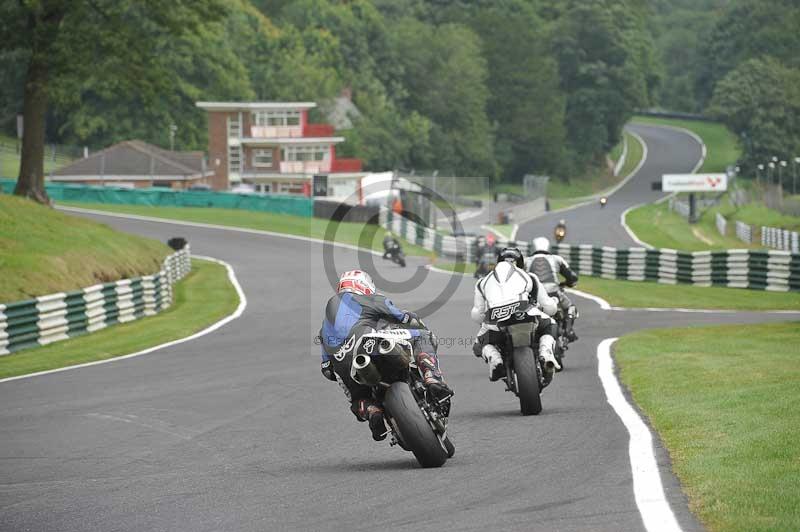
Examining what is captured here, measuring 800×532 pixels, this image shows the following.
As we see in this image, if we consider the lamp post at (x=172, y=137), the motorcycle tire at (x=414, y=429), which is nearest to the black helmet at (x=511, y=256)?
the motorcycle tire at (x=414, y=429)

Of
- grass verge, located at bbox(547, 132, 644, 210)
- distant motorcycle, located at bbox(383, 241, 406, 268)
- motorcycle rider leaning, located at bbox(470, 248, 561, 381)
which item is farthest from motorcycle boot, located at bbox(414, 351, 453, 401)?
grass verge, located at bbox(547, 132, 644, 210)

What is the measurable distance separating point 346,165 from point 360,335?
9512 centimetres

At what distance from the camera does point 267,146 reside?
102m

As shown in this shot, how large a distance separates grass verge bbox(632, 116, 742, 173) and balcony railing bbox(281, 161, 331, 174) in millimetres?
56560

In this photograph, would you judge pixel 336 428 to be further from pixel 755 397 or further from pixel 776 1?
pixel 776 1

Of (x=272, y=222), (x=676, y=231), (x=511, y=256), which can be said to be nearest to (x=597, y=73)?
(x=676, y=231)

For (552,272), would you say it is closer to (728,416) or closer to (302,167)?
(728,416)

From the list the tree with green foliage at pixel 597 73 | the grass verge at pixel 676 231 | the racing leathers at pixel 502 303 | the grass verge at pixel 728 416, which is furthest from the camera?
the tree with green foliage at pixel 597 73

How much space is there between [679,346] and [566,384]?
4.85 m

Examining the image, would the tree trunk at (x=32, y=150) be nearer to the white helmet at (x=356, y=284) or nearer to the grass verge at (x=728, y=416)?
the grass verge at (x=728, y=416)

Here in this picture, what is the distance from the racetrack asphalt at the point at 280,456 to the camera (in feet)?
26.4

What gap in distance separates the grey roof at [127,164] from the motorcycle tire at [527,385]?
8059 centimetres

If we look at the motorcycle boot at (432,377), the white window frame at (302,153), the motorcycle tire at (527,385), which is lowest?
the motorcycle tire at (527,385)

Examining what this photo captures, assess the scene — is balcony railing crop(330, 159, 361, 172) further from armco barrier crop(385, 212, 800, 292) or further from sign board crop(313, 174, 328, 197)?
armco barrier crop(385, 212, 800, 292)
